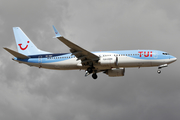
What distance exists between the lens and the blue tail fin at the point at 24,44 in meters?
65.0

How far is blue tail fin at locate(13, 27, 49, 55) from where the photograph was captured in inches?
2558

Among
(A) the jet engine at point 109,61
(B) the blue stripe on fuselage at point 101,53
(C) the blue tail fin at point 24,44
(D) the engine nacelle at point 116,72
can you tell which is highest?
(C) the blue tail fin at point 24,44

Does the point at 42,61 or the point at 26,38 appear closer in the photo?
the point at 42,61

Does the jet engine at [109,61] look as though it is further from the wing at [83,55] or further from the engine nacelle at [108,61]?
the wing at [83,55]

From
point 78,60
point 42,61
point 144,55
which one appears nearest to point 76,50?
point 78,60

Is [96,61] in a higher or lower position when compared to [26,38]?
lower

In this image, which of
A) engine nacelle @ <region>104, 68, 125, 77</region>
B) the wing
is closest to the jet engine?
the wing

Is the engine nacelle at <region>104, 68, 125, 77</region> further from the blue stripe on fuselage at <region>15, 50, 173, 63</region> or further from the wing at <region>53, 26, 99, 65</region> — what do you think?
the wing at <region>53, 26, 99, 65</region>

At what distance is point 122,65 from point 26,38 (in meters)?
20.9

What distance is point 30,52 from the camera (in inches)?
2554

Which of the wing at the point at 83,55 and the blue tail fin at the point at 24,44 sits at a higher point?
the blue tail fin at the point at 24,44

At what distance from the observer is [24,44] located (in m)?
66.8

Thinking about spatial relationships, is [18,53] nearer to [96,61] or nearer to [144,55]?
[96,61]

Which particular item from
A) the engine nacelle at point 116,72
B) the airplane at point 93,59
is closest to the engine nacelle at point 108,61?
the airplane at point 93,59
